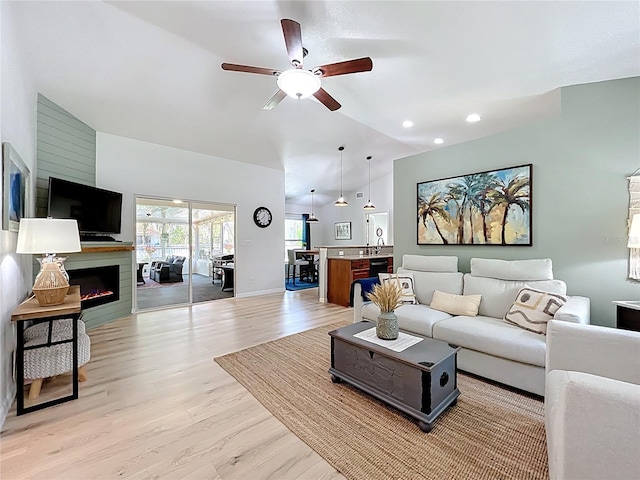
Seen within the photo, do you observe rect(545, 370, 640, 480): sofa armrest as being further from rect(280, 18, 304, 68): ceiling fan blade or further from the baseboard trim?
the baseboard trim

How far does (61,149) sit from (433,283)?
5210 millimetres

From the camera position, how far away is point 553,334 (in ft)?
5.78

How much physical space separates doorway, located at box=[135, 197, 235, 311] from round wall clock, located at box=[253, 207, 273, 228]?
0.53 m

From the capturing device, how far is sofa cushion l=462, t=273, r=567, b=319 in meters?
2.73

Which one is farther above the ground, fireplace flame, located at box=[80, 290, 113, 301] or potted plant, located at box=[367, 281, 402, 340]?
potted plant, located at box=[367, 281, 402, 340]

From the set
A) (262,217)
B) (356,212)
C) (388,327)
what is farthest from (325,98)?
(356,212)

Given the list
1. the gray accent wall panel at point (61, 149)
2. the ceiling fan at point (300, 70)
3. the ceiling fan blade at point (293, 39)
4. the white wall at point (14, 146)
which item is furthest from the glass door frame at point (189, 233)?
the ceiling fan blade at point (293, 39)

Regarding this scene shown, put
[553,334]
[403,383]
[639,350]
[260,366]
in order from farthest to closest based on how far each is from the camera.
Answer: [260,366] → [403,383] → [553,334] → [639,350]

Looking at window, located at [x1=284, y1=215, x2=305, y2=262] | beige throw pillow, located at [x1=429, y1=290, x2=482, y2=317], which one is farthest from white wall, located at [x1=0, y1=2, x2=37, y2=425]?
window, located at [x1=284, y1=215, x2=305, y2=262]

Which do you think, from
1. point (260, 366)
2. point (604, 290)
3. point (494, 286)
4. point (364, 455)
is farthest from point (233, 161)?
point (604, 290)

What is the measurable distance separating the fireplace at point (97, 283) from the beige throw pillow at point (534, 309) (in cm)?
517

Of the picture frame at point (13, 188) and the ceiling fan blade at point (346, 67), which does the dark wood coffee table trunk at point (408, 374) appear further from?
the picture frame at point (13, 188)

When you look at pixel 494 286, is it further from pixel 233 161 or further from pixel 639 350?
pixel 233 161

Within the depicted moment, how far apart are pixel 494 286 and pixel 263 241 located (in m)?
4.81
